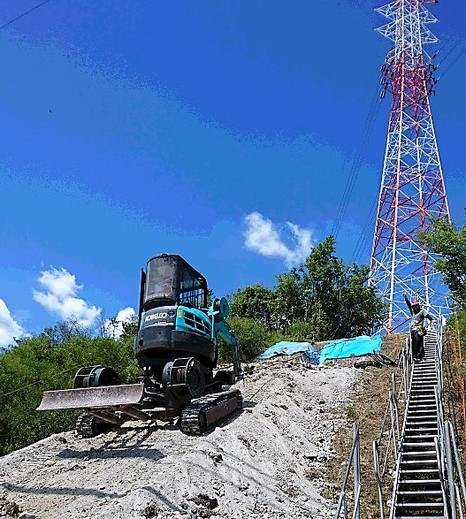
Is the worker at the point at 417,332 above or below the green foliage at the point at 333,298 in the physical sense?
below

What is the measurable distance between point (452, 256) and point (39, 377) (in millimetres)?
14543

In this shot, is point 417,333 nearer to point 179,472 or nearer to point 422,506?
point 422,506

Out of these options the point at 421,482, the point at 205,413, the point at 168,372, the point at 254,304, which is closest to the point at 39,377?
the point at 168,372

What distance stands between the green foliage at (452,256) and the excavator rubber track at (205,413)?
10.6 m

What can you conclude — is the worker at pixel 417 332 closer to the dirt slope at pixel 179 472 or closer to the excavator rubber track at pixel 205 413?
the dirt slope at pixel 179 472

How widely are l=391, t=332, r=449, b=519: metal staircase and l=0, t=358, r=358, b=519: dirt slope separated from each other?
1.14 metres

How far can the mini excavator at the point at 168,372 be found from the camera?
9758 mm

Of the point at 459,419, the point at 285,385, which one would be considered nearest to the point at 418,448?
the point at 459,419

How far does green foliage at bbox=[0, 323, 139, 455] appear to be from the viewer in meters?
16.2

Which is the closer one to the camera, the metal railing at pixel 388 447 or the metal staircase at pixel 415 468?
the metal staircase at pixel 415 468

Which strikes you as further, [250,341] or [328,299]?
[328,299]

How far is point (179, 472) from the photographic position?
7.82 m

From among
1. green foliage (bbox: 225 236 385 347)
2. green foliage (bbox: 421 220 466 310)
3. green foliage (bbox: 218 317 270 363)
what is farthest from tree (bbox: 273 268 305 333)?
green foliage (bbox: 421 220 466 310)

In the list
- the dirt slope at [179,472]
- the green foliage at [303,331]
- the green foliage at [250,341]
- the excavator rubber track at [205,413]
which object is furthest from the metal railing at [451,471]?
the green foliage at [303,331]
